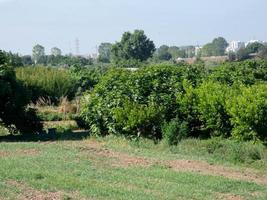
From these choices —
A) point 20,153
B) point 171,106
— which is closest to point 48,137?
point 20,153

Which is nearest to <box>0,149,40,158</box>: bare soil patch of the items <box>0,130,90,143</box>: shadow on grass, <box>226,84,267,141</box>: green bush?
<box>0,130,90,143</box>: shadow on grass

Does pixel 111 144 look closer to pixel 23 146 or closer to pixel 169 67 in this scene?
pixel 23 146

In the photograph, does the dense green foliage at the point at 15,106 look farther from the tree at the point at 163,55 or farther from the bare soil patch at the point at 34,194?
the tree at the point at 163,55

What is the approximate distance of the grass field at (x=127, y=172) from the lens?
756cm

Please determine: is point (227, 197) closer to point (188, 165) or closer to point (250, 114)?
point (188, 165)

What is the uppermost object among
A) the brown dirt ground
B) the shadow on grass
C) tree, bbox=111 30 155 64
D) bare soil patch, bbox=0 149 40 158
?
tree, bbox=111 30 155 64

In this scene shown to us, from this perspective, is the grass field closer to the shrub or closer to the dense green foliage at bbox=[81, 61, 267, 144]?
the dense green foliage at bbox=[81, 61, 267, 144]

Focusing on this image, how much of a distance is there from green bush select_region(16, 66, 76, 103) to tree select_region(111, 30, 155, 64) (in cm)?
4353

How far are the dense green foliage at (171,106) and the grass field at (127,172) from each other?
783 millimetres

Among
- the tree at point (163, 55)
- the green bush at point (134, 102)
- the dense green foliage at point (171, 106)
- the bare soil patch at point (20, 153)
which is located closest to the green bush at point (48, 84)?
the green bush at point (134, 102)

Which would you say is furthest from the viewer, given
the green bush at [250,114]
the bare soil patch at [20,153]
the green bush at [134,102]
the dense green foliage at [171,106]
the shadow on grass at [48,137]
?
the shadow on grass at [48,137]

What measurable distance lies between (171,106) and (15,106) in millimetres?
4520

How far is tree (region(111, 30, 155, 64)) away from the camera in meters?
73.6

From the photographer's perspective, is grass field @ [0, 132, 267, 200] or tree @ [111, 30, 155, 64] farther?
tree @ [111, 30, 155, 64]
